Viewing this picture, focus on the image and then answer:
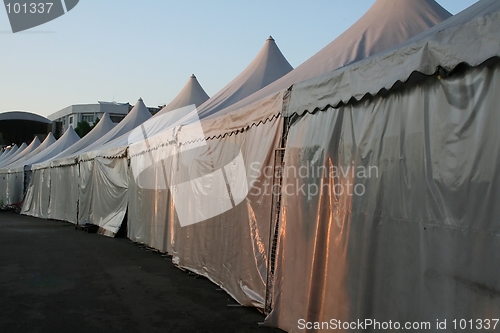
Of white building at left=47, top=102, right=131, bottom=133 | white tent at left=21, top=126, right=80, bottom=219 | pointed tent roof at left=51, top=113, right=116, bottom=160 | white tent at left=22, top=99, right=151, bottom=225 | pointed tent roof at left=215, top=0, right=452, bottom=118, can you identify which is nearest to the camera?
pointed tent roof at left=215, top=0, right=452, bottom=118

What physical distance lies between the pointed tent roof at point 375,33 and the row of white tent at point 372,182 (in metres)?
0.03

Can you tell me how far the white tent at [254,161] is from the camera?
5086mm

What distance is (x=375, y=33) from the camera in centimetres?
571

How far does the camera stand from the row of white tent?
2.49 m

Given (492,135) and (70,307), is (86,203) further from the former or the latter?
(492,135)

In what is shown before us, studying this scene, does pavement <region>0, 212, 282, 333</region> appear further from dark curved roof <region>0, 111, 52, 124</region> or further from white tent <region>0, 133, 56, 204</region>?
dark curved roof <region>0, 111, 52, 124</region>

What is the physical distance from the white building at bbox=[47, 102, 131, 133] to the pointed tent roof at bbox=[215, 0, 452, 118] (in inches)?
2851

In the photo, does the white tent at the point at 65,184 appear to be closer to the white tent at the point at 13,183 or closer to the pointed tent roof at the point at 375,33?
the white tent at the point at 13,183

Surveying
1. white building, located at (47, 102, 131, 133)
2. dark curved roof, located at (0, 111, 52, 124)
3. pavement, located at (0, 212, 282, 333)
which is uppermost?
white building, located at (47, 102, 131, 133)

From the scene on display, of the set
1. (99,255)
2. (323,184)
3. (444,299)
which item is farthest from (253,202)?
(99,255)

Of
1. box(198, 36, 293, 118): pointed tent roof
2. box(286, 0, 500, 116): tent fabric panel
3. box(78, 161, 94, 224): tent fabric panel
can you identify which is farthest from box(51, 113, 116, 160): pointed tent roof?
box(286, 0, 500, 116): tent fabric panel

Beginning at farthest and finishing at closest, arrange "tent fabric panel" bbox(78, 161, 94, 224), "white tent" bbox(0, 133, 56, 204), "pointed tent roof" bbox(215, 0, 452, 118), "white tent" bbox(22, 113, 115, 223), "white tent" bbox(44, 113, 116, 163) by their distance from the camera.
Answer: "white tent" bbox(0, 133, 56, 204) → "white tent" bbox(44, 113, 116, 163) → "white tent" bbox(22, 113, 115, 223) → "tent fabric panel" bbox(78, 161, 94, 224) → "pointed tent roof" bbox(215, 0, 452, 118)

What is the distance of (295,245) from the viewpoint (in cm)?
432

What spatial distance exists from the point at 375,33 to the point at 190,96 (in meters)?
9.87
